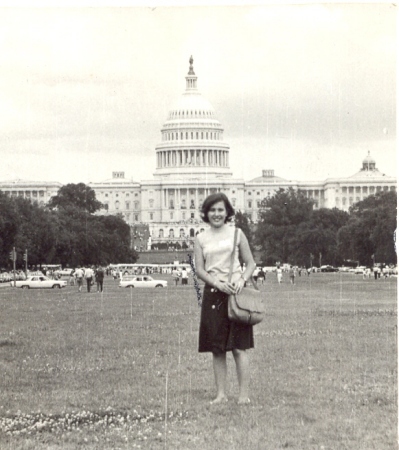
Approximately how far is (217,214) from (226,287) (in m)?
0.70

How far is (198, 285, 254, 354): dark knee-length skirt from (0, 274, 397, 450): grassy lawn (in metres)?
0.53

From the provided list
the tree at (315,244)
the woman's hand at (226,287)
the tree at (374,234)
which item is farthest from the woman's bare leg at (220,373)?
the tree at (315,244)

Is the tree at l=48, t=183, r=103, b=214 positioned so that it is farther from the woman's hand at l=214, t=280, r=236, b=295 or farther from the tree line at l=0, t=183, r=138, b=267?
the woman's hand at l=214, t=280, r=236, b=295

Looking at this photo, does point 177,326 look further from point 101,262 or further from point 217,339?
point 101,262

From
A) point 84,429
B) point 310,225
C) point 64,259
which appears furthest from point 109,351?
point 310,225

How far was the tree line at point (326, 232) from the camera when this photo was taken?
81.0 metres

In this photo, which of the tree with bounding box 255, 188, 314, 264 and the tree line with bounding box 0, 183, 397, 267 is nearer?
the tree line with bounding box 0, 183, 397, 267

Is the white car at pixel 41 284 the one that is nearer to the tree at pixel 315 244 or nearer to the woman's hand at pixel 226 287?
the tree at pixel 315 244

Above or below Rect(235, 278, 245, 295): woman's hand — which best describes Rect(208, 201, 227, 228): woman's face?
above

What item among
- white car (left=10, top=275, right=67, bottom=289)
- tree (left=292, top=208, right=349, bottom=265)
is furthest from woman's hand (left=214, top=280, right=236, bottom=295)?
tree (left=292, top=208, right=349, bottom=265)

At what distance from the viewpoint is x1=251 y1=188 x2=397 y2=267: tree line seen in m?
81.0

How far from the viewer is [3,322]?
24641mm

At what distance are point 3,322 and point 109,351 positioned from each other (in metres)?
8.77

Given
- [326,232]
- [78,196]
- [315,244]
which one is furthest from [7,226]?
[78,196]
